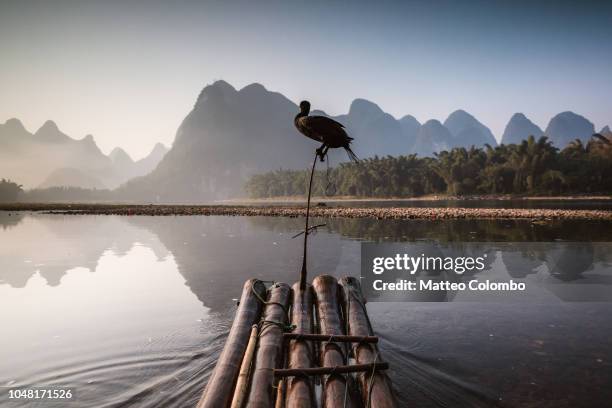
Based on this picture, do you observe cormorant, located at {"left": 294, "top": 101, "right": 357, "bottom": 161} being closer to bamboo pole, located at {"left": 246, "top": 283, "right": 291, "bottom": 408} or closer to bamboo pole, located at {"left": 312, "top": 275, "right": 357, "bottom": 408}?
bamboo pole, located at {"left": 312, "top": 275, "right": 357, "bottom": 408}

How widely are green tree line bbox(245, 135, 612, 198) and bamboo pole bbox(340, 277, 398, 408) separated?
67605 mm

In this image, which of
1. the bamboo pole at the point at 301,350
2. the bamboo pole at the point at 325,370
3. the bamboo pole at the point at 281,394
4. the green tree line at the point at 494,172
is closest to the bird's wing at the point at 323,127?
the bamboo pole at the point at 301,350

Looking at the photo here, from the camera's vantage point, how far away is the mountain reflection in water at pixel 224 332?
20.3 ft

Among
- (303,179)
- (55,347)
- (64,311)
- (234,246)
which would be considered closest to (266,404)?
(55,347)

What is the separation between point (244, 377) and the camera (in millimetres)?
4867

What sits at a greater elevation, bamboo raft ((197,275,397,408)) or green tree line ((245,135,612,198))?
green tree line ((245,135,612,198))

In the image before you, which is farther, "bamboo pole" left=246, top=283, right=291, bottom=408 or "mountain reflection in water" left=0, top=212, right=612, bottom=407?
"mountain reflection in water" left=0, top=212, right=612, bottom=407

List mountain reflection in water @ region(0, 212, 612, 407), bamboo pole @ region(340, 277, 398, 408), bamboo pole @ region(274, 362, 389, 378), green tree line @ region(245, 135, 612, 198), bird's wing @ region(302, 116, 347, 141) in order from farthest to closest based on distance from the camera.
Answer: green tree line @ region(245, 135, 612, 198), bird's wing @ region(302, 116, 347, 141), mountain reflection in water @ region(0, 212, 612, 407), bamboo pole @ region(274, 362, 389, 378), bamboo pole @ region(340, 277, 398, 408)

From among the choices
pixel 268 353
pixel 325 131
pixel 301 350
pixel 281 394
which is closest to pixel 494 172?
pixel 325 131

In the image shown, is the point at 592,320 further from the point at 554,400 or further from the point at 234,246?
the point at 234,246

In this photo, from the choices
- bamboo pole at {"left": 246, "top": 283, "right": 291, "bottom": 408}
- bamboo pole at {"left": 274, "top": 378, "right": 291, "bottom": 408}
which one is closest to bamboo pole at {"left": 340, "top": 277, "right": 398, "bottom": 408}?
bamboo pole at {"left": 274, "top": 378, "right": 291, "bottom": 408}

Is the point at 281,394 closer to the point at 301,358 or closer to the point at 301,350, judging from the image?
the point at 301,358

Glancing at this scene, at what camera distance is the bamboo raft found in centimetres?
462

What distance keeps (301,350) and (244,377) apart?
1.06 meters
